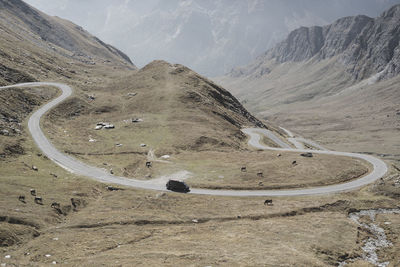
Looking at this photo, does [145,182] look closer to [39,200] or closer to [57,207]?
[57,207]

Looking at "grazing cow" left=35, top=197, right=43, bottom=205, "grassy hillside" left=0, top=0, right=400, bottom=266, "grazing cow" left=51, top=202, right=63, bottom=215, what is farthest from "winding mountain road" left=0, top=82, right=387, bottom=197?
"grazing cow" left=35, top=197, right=43, bottom=205

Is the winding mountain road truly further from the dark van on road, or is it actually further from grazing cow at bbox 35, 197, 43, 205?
grazing cow at bbox 35, 197, 43, 205

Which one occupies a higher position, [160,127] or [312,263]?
[160,127]

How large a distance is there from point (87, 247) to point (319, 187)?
171ft

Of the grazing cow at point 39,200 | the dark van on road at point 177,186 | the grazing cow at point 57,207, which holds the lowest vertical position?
the grazing cow at point 57,207

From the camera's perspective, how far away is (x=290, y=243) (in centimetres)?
4653

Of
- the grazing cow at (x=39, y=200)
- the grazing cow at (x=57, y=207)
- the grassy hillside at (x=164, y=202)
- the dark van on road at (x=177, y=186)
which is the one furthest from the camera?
the dark van on road at (x=177, y=186)

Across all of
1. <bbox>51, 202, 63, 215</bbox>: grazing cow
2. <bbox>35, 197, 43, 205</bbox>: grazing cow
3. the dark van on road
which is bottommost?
<bbox>51, 202, 63, 215</bbox>: grazing cow

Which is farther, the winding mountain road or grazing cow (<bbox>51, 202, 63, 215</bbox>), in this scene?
the winding mountain road

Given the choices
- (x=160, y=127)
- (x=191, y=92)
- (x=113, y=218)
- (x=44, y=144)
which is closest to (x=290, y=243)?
(x=113, y=218)

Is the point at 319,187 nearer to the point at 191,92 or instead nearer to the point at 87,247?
the point at 87,247

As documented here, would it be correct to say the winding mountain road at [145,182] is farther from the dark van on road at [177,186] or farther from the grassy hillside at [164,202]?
the grassy hillside at [164,202]

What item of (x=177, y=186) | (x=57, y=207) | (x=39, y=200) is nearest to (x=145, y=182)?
(x=177, y=186)

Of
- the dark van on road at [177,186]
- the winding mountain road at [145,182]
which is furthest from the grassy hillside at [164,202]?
the dark van on road at [177,186]
